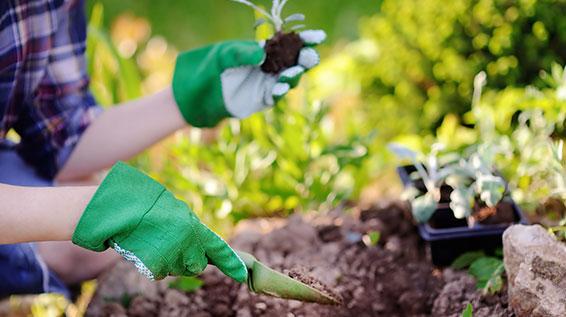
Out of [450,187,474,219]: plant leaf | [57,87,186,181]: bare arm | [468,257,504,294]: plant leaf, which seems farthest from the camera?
[57,87,186,181]: bare arm

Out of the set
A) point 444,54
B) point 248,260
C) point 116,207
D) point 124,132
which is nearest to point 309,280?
point 248,260

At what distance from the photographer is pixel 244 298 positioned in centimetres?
165

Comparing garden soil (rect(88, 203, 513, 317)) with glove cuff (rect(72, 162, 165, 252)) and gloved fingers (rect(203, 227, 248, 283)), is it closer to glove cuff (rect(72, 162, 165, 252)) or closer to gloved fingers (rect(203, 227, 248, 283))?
gloved fingers (rect(203, 227, 248, 283))

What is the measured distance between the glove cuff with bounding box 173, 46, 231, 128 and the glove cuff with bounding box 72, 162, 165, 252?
0.50 metres

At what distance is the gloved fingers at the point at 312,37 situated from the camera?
171 centimetres

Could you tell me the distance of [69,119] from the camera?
1876mm

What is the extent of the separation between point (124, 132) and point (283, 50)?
0.45 metres

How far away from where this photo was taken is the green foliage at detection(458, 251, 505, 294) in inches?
58.3

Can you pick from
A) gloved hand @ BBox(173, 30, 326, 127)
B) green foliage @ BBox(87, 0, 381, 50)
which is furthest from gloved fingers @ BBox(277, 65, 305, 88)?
green foliage @ BBox(87, 0, 381, 50)

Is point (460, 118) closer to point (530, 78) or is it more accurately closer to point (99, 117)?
point (530, 78)

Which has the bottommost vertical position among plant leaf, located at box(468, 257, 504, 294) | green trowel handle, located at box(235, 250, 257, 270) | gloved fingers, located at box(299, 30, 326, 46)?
plant leaf, located at box(468, 257, 504, 294)

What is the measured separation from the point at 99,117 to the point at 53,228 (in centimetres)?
68

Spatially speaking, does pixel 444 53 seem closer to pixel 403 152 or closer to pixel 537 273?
pixel 403 152

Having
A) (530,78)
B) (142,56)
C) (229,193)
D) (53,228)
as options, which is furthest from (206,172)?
(53,228)
